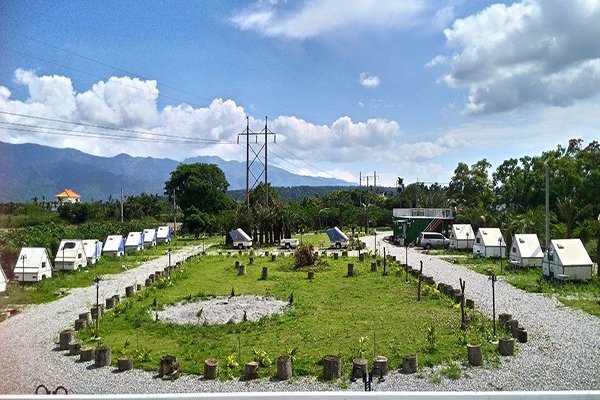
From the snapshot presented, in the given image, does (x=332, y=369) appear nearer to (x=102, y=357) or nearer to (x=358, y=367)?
(x=358, y=367)

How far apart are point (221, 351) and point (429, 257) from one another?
22648mm

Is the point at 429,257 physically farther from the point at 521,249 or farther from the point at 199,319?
the point at 199,319

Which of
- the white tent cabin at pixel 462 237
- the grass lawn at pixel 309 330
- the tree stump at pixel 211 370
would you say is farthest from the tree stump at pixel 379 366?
the white tent cabin at pixel 462 237

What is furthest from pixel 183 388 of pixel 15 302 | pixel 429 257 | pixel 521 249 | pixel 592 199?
pixel 592 199

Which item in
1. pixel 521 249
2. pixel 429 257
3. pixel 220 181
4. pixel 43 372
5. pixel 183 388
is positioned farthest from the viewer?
pixel 220 181

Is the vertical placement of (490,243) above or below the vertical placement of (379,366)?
above

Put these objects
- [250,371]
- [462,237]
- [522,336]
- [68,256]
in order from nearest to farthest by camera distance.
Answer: [250,371] → [522,336] → [68,256] → [462,237]

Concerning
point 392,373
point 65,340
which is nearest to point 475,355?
point 392,373

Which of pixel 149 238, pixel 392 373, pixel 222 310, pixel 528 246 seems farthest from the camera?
pixel 149 238

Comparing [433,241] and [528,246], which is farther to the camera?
[433,241]

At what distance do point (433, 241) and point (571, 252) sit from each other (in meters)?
17.1

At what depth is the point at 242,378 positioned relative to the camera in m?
9.73

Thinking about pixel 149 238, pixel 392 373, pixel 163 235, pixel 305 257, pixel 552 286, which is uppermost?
pixel 163 235

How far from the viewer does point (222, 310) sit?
16266 millimetres
